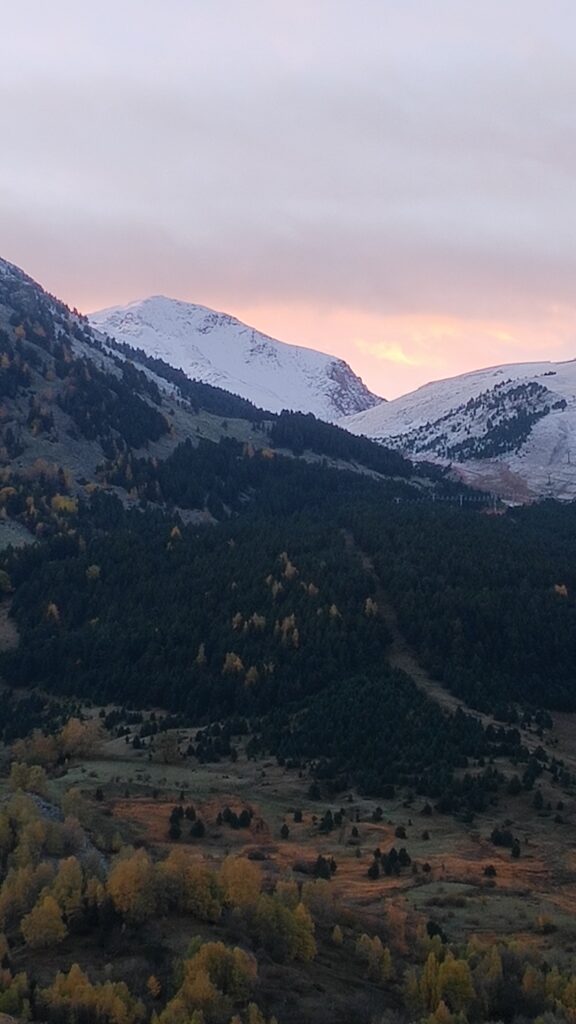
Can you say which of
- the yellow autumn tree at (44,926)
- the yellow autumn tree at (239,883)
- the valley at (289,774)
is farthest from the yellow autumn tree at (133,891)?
the yellow autumn tree at (239,883)

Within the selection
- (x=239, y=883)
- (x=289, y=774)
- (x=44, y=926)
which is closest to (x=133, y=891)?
(x=44, y=926)

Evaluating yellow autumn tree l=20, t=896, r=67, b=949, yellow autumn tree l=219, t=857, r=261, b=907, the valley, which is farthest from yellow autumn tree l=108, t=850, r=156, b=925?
yellow autumn tree l=219, t=857, r=261, b=907

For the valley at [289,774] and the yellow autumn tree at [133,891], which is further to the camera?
the yellow autumn tree at [133,891]

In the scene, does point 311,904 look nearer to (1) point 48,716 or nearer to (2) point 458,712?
(2) point 458,712

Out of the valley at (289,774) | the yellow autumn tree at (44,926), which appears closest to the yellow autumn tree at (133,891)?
the valley at (289,774)

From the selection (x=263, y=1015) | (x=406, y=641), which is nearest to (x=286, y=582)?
(x=406, y=641)

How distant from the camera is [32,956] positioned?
46031mm

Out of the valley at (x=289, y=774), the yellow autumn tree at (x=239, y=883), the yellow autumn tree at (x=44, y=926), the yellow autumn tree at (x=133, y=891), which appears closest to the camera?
the valley at (x=289, y=774)

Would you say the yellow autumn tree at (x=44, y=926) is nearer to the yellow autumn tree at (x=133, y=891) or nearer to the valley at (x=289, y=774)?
the valley at (x=289, y=774)

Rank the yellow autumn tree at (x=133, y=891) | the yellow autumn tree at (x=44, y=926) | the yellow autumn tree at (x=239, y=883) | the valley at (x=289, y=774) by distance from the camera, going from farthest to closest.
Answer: the yellow autumn tree at (x=239, y=883) < the yellow autumn tree at (x=133, y=891) < the yellow autumn tree at (x=44, y=926) < the valley at (x=289, y=774)

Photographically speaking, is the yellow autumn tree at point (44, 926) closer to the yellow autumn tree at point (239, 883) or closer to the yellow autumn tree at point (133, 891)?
the yellow autumn tree at point (133, 891)

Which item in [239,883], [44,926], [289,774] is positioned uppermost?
[239,883]

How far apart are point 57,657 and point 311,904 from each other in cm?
9767

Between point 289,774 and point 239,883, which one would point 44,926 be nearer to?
point 239,883
